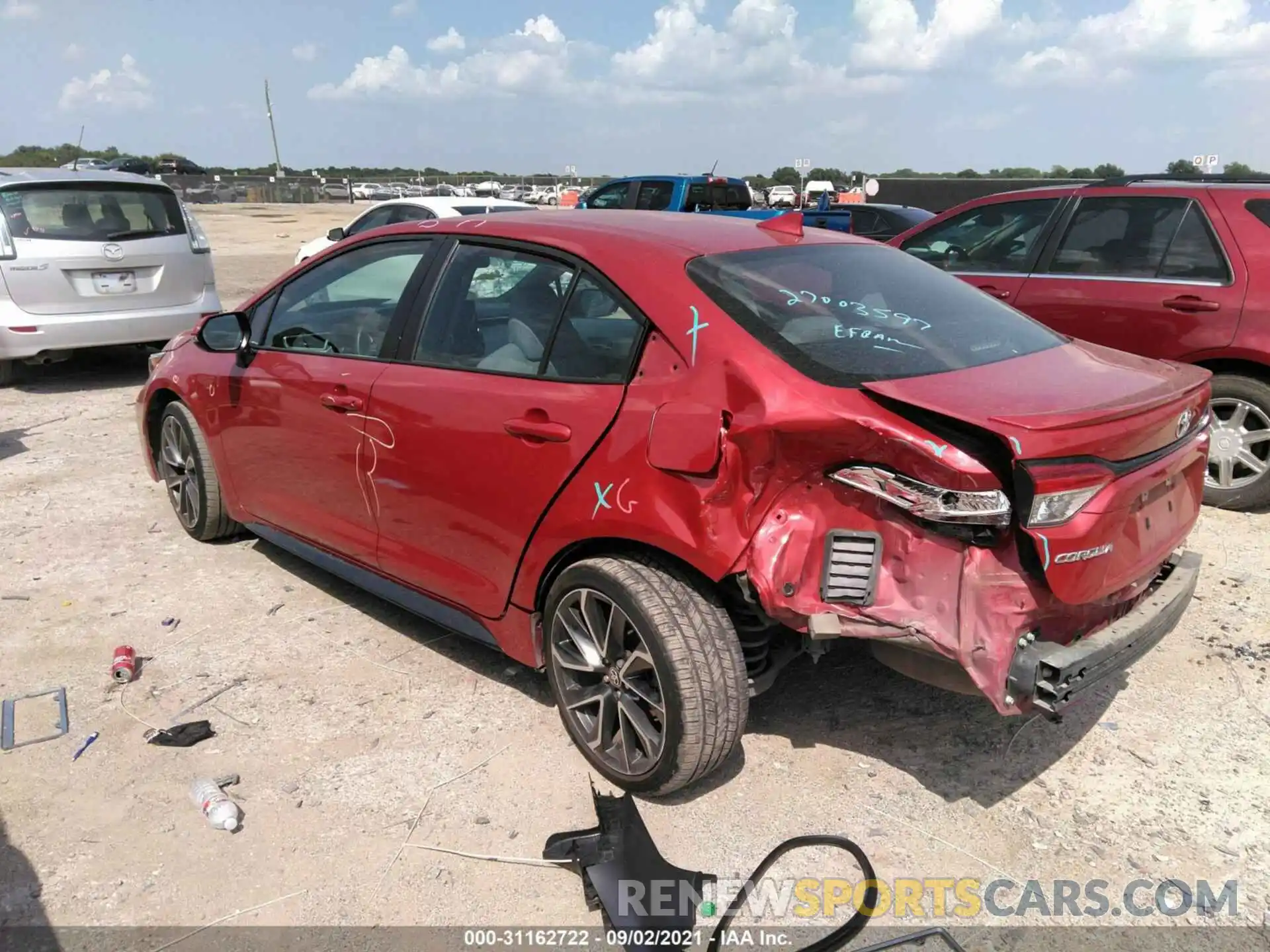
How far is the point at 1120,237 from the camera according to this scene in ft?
18.6

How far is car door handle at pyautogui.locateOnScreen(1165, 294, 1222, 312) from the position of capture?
5184 mm

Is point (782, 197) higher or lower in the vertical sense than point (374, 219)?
lower

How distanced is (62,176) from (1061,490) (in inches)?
341

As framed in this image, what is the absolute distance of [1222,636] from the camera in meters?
3.87

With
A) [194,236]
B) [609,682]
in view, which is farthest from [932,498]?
[194,236]

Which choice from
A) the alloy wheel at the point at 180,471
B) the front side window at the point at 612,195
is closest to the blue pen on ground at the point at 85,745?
the alloy wheel at the point at 180,471

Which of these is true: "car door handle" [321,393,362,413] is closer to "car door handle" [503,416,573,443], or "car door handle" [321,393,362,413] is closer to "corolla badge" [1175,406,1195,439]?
"car door handle" [503,416,573,443]

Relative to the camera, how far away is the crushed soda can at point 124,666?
11.8ft

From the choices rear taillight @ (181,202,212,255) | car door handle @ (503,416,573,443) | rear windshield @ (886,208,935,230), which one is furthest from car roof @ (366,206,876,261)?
rear windshield @ (886,208,935,230)

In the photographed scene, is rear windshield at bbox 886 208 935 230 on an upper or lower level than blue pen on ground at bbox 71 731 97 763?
upper

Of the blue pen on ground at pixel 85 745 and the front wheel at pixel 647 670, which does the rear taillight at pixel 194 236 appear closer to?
the blue pen on ground at pixel 85 745

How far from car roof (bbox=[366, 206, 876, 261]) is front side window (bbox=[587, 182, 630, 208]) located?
11.2 metres

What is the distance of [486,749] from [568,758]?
0.28 meters

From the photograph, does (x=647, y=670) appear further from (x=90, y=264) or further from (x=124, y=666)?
(x=90, y=264)
